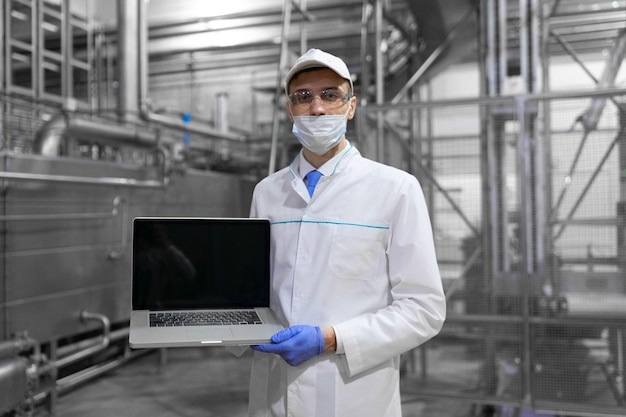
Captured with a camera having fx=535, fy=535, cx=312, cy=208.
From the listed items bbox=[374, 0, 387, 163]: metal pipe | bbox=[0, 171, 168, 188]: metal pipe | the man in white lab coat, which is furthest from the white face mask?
bbox=[0, 171, 168, 188]: metal pipe

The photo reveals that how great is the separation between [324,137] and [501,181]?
7.59 ft

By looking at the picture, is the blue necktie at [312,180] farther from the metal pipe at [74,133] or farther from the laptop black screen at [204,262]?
the metal pipe at [74,133]

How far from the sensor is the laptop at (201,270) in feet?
4.34

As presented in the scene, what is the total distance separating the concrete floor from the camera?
3.80 metres

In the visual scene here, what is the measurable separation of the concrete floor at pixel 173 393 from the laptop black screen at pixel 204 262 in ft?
8.82

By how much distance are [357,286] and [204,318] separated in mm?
383

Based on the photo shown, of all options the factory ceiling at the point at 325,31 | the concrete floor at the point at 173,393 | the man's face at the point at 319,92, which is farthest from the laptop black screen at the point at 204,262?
the factory ceiling at the point at 325,31

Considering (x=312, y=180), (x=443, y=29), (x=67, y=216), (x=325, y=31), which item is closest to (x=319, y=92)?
(x=312, y=180)

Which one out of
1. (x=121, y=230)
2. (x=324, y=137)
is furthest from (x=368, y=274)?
(x=121, y=230)

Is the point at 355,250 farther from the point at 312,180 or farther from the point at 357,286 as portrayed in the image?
the point at 312,180

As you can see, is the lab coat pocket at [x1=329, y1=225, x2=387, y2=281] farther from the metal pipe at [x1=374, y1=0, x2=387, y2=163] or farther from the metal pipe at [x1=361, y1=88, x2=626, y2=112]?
→ the metal pipe at [x1=374, y1=0, x2=387, y2=163]

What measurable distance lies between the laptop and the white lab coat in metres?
0.08

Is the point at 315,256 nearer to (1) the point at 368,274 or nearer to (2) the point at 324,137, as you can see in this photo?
(1) the point at 368,274

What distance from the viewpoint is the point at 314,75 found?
1369mm
